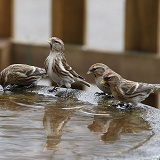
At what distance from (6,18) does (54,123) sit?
392 centimetres

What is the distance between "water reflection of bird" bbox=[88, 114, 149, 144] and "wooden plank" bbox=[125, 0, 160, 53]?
2.50 meters

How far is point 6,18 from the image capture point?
7.80 m

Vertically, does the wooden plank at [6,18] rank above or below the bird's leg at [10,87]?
above

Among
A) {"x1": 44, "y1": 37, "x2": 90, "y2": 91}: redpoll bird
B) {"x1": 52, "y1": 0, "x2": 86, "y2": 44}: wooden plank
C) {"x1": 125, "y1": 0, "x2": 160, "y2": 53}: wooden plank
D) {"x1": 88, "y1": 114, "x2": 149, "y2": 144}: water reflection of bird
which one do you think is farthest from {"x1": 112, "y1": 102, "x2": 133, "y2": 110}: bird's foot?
{"x1": 52, "y1": 0, "x2": 86, "y2": 44}: wooden plank

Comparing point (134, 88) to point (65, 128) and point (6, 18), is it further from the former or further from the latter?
point (6, 18)

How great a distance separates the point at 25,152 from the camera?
3.38 metres

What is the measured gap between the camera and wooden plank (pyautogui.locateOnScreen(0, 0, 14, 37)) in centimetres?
777

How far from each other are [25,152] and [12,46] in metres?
4.23

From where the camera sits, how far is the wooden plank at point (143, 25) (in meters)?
6.62

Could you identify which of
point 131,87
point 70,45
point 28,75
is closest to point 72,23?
point 70,45

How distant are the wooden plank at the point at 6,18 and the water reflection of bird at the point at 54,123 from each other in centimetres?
345

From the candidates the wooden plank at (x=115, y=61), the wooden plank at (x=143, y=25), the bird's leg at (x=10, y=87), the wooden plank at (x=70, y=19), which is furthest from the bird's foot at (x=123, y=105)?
the wooden plank at (x=70, y=19)

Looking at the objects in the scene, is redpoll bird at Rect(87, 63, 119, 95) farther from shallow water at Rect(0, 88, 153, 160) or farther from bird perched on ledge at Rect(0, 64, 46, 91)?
bird perched on ledge at Rect(0, 64, 46, 91)

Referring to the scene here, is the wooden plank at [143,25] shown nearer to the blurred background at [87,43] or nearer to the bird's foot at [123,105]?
the blurred background at [87,43]
